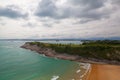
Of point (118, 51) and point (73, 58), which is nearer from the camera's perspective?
point (118, 51)

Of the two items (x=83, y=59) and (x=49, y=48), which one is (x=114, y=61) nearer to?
(x=83, y=59)

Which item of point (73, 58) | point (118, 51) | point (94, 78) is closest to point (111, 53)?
point (118, 51)

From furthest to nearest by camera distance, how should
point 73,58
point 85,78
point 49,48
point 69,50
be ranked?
point 49,48, point 69,50, point 73,58, point 85,78

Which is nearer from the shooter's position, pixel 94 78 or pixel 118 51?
pixel 94 78

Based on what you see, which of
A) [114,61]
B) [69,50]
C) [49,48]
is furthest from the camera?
[49,48]

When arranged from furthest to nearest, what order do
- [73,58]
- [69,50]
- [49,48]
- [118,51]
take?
[49,48] < [69,50] < [73,58] < [118,51]

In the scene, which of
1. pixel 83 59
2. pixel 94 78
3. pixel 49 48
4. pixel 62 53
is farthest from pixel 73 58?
pixel 94 78

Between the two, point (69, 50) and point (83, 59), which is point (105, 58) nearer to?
point (83, 59)

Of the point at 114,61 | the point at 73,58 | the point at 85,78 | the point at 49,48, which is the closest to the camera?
the point at 85,78
